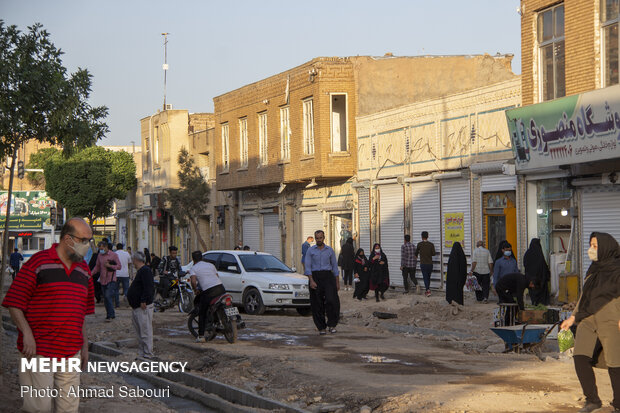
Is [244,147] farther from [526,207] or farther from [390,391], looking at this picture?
[390,391]

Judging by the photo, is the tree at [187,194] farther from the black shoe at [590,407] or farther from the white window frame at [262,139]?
the black shoe at [590,407]

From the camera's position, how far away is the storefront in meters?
19.2

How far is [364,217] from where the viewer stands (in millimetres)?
32031

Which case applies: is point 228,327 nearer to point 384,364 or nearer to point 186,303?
point 384,364

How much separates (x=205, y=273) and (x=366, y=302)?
10685 millimetres

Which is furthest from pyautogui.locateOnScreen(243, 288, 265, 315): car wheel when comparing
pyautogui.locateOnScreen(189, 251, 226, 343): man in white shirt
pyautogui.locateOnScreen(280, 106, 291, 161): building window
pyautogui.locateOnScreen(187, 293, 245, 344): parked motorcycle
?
pyautogui.locateOnScreen(280, 106, 291, 161): building window

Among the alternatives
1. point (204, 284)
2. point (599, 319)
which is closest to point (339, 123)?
point (204, 284)

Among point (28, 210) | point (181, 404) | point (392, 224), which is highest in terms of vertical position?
point (28, 210)

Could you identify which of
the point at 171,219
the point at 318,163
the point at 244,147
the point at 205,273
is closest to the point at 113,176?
the point at 171,219

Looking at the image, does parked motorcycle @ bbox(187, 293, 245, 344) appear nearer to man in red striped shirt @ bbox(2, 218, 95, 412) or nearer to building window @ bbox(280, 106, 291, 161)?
man in red striped shirt @ bbox(2, 218, 95, 412)

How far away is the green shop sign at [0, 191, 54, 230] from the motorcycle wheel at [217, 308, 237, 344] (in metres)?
60.9

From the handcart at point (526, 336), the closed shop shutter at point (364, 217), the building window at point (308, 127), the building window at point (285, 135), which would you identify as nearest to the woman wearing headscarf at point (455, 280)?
the handcart at point (526, 336)

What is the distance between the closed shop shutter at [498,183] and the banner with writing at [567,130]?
1421 mm

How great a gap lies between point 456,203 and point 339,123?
8.28 metres
